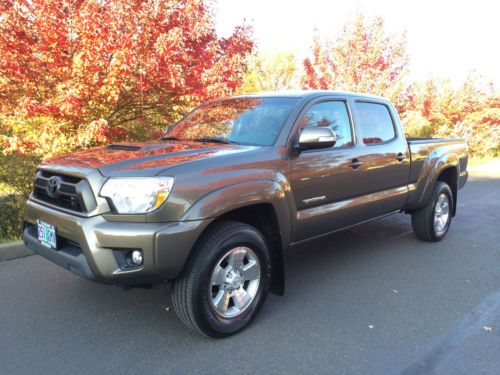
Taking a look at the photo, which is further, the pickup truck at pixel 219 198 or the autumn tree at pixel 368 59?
the autumn tree at pixel 368 59

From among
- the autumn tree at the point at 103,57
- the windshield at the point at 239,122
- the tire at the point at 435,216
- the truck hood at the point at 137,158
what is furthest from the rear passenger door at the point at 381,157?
the autumn tree at the point at 103,57

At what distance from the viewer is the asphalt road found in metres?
2.75

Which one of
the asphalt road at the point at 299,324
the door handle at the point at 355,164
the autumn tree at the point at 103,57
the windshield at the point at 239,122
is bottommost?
the asphalt road at the point at 299,324

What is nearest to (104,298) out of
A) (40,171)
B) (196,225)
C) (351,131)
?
(40,171)

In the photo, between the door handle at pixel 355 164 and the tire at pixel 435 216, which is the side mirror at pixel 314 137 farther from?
the tire at pixel 435 216

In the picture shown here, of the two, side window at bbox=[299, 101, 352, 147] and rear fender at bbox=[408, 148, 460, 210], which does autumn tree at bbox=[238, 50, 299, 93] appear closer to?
rear fender at bbox=[408, 148, 460, 210]

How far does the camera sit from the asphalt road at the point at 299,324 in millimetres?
2748

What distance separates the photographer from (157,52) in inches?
208

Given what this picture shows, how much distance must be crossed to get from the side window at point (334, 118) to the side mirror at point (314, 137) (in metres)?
0.35

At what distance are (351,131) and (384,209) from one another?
98 cm

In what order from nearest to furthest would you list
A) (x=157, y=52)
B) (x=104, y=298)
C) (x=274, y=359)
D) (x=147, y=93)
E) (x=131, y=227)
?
(x=131, y=227)
(x=274, y=359)
(x=104, y=298)
(x=157, y=52)
(x=147, y=93)

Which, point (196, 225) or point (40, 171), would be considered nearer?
point (196, 225)

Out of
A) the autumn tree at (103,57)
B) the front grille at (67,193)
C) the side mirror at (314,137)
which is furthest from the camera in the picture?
the autumn tree at (103,57)

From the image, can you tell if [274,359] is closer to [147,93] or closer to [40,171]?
[40,171]
